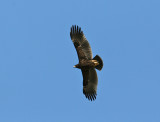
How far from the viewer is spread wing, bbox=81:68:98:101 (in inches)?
599

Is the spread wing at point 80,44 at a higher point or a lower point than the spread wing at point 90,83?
higher

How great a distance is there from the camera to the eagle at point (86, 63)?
14.6 meters

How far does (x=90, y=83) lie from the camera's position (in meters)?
15.4

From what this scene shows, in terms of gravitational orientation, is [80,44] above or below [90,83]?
above

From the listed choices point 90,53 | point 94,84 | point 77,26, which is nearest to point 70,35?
point 77,26

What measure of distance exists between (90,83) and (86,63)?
4.43 feet

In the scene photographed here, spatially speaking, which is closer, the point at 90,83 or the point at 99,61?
the point at 99,61

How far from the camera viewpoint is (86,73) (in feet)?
50.0

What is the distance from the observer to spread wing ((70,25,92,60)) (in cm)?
1487

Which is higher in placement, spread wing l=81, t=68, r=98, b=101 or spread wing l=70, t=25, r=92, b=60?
spread wing l=70, t=25, r=92, b=60

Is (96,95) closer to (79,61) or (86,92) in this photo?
(86,92)

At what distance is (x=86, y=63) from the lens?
14688 mm

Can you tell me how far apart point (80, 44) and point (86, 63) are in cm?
117

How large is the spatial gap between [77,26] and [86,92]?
3762 millimetres
